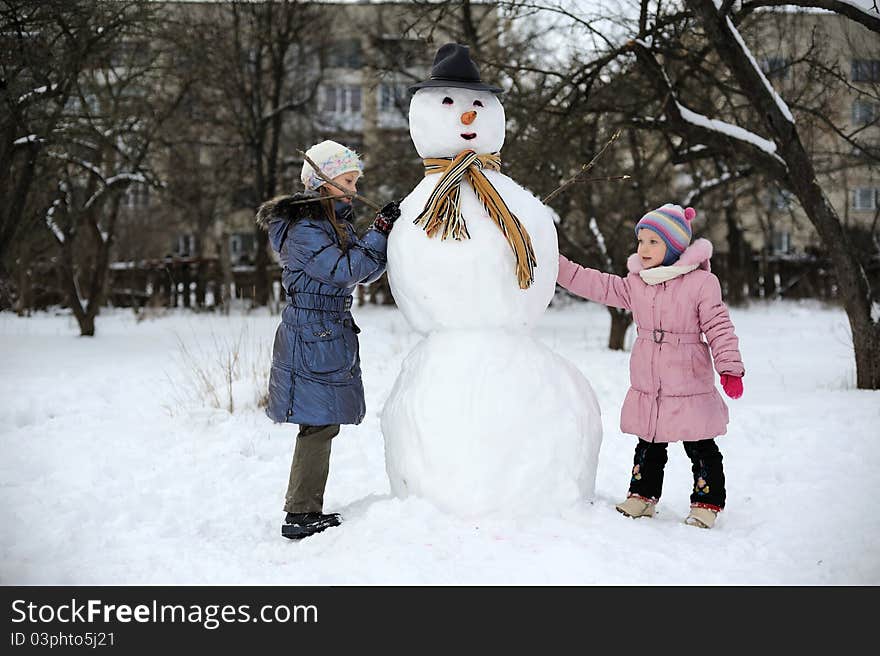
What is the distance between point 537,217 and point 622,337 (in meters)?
7.32

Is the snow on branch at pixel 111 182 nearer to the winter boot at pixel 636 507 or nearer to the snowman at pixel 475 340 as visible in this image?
the snowman at pixel 475 340

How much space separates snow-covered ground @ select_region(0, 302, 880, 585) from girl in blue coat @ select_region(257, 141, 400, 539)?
0.88 ft

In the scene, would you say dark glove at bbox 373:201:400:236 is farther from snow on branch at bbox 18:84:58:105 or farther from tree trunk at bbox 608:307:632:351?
tree trunk at bbox 608:307:632:351

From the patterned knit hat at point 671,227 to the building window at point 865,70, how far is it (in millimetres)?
5443

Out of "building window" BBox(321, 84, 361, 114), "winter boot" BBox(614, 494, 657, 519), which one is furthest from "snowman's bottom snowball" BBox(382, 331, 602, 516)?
Result: "building window" BBox(321, 84, 361, 114)

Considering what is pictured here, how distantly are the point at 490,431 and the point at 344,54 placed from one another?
20.2m

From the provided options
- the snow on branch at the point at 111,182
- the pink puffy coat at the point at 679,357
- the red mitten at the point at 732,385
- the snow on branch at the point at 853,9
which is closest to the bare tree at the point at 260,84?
the snow on branch at the point at 111,182

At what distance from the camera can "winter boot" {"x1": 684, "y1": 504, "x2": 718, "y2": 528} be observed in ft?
12.1

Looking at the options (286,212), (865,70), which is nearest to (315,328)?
(286,212)
